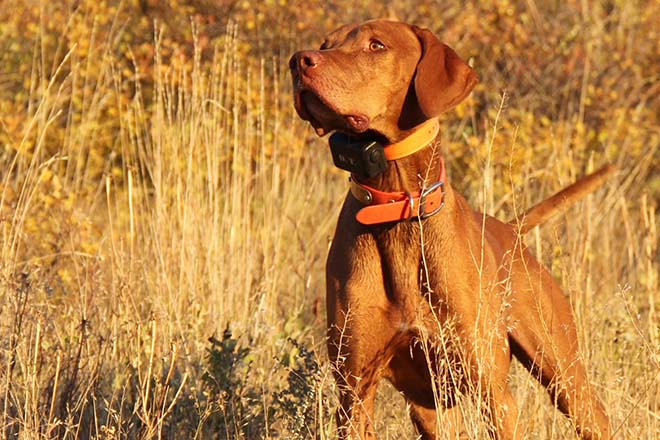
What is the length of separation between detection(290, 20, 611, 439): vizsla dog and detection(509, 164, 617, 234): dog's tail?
32.8 inches

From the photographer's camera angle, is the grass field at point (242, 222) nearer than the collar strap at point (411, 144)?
No

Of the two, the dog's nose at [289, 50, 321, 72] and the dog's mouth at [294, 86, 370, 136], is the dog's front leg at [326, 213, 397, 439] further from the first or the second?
the dog's nose at [289, 50, 321, 72]

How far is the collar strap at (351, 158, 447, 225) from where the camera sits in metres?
4.43

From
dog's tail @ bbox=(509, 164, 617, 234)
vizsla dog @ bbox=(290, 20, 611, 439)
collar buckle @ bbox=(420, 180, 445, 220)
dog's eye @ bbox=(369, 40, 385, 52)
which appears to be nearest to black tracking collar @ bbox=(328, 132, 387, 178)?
vizsla dog @ bbox=(290, 20, 611, 439)

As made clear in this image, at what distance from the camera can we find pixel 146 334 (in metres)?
5.55

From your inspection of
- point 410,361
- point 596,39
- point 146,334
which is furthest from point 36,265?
point 596,39

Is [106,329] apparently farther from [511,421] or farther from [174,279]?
[511,421]

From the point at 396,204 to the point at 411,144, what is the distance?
22 centimetres

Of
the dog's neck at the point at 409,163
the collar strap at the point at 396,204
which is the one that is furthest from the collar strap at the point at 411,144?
the collar strap at the point at 396,204

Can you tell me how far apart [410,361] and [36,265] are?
2.62m

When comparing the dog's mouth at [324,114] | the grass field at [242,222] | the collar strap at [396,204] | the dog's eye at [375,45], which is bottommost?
the grass field at [242,222]

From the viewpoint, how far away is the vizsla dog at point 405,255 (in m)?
4.36

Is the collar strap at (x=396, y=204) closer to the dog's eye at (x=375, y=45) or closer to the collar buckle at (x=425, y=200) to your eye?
the collar buckle at (x=425, y=200)

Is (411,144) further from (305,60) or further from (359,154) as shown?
(305,60)
